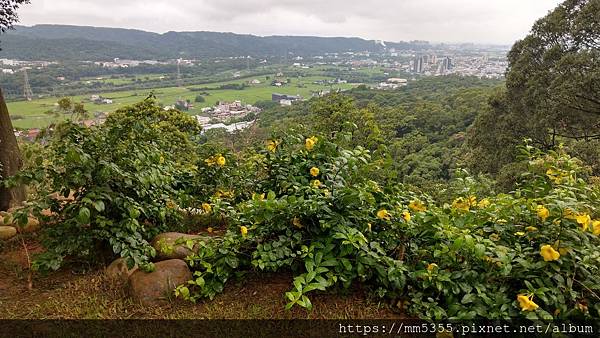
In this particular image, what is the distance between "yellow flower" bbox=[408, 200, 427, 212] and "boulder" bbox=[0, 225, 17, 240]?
3.31 m

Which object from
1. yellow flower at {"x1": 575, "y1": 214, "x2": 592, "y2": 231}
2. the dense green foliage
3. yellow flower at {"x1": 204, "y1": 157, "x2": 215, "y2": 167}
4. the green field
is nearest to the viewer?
yellow flower at {"x1": 575, "y1": 214, "x2": 592, "y2": 231}

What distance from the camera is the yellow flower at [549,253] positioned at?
169 cm

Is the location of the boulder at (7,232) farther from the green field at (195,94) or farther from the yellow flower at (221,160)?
the green field at (195,94)

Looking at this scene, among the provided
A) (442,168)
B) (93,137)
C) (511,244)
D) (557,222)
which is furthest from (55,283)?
(442,168)

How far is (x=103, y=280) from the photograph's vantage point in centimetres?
249

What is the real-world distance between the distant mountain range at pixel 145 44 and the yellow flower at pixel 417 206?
30663 millimetres

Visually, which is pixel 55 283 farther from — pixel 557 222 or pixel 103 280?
pixel 557 222

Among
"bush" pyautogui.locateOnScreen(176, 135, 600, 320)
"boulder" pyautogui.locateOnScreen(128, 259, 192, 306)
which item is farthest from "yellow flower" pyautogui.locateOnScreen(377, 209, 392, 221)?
"boulder" pyautogui.locateOnScreen(128, 259, 192, 306)

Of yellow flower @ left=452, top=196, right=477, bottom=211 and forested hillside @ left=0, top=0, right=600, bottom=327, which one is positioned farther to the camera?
yellow flower @ left=452, top=196, right=477, bottom=211

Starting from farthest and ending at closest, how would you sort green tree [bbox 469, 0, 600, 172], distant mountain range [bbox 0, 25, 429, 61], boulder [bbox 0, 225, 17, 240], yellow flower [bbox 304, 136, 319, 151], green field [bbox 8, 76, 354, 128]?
1. distant mountain range [bbox 0, 25, 429, 61]
2. green field [bbox 8, 76, 354, 128]
3. green tree [bbox 469, 0, 600, 172]
4. boulder [bbox 0, 225, 17, 240]
5. yellow flower [bbox 304, 136, 319, 151]

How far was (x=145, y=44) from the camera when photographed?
249ft

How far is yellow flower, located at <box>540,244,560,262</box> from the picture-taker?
1.69 metres

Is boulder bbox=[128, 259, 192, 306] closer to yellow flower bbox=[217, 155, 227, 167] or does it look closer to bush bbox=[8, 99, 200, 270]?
bush bbox=[8, 99, 200, 270]

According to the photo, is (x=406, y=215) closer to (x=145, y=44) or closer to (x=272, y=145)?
(x=272, y=145)
